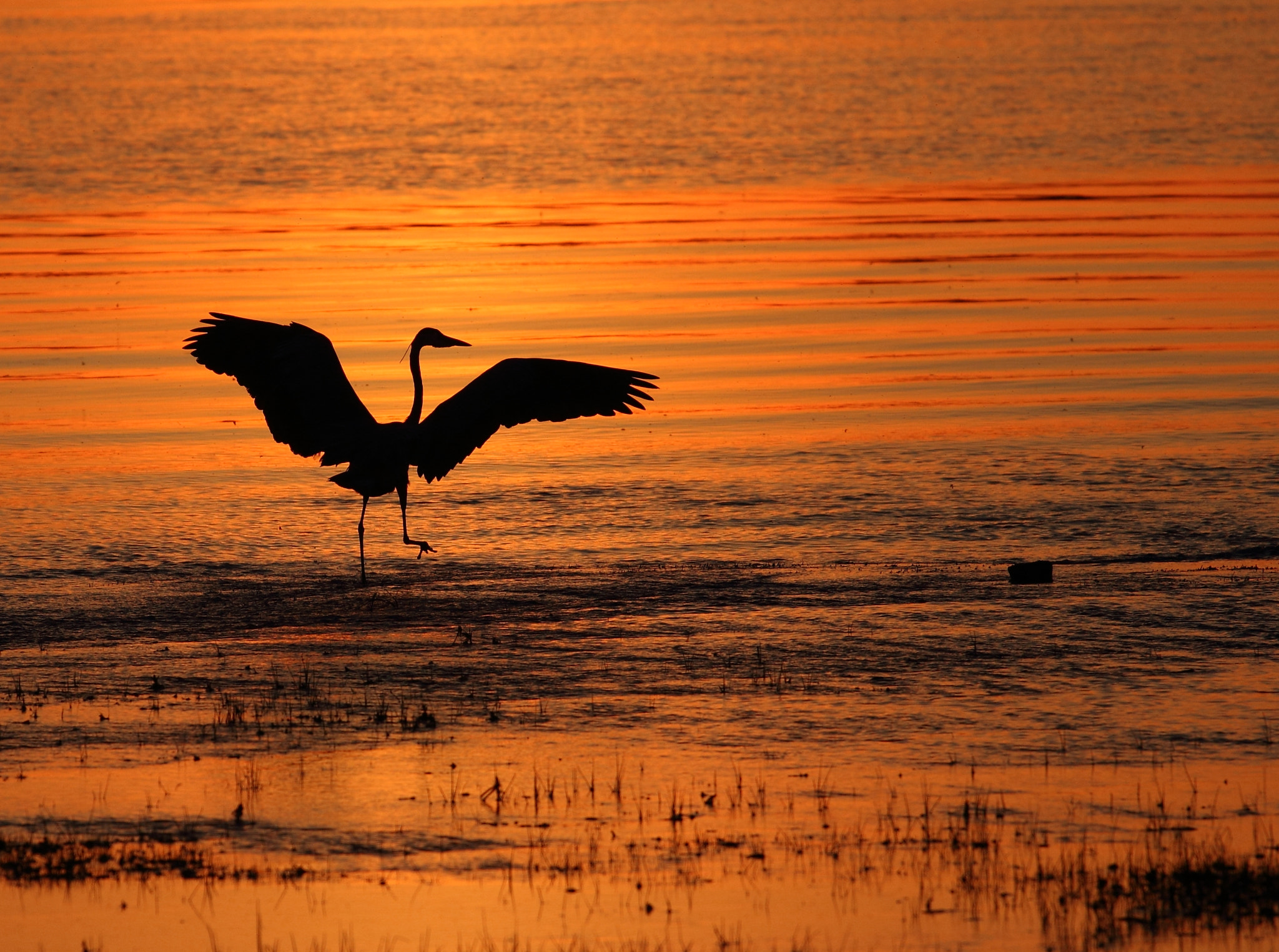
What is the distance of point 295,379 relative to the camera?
40.9 feet

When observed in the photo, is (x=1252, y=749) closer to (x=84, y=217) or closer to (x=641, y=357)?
(x=641, y=357)

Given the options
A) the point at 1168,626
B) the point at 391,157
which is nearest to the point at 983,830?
the point at 1168,626

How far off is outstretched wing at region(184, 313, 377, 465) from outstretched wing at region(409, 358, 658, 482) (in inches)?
18.0

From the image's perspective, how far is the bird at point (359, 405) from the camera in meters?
12.4

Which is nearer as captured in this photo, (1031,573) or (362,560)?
(1031,573)

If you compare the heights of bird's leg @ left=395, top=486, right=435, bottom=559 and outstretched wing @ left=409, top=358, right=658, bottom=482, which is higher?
outstretched wing @ left=409, top=358, right=658, bottom=482

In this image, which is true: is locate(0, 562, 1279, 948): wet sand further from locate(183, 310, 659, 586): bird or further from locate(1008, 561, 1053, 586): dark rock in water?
locate(183, 310, 659, 586): bird

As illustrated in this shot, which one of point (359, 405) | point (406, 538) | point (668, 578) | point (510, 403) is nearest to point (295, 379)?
point (359, 405)

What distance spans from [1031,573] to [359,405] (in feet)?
14.5

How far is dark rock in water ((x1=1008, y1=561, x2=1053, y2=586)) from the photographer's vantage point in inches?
457

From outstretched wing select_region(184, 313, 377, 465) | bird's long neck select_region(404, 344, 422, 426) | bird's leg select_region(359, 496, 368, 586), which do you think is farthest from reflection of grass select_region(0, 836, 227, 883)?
bird's long neck select_region(404, 344, 422, 426)

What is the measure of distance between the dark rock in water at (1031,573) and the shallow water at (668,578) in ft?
0.38

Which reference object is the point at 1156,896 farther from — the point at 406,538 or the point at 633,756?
the point at 406,538

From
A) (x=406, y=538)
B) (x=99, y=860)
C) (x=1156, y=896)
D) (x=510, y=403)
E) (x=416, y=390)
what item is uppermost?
(x=416, y=390)
